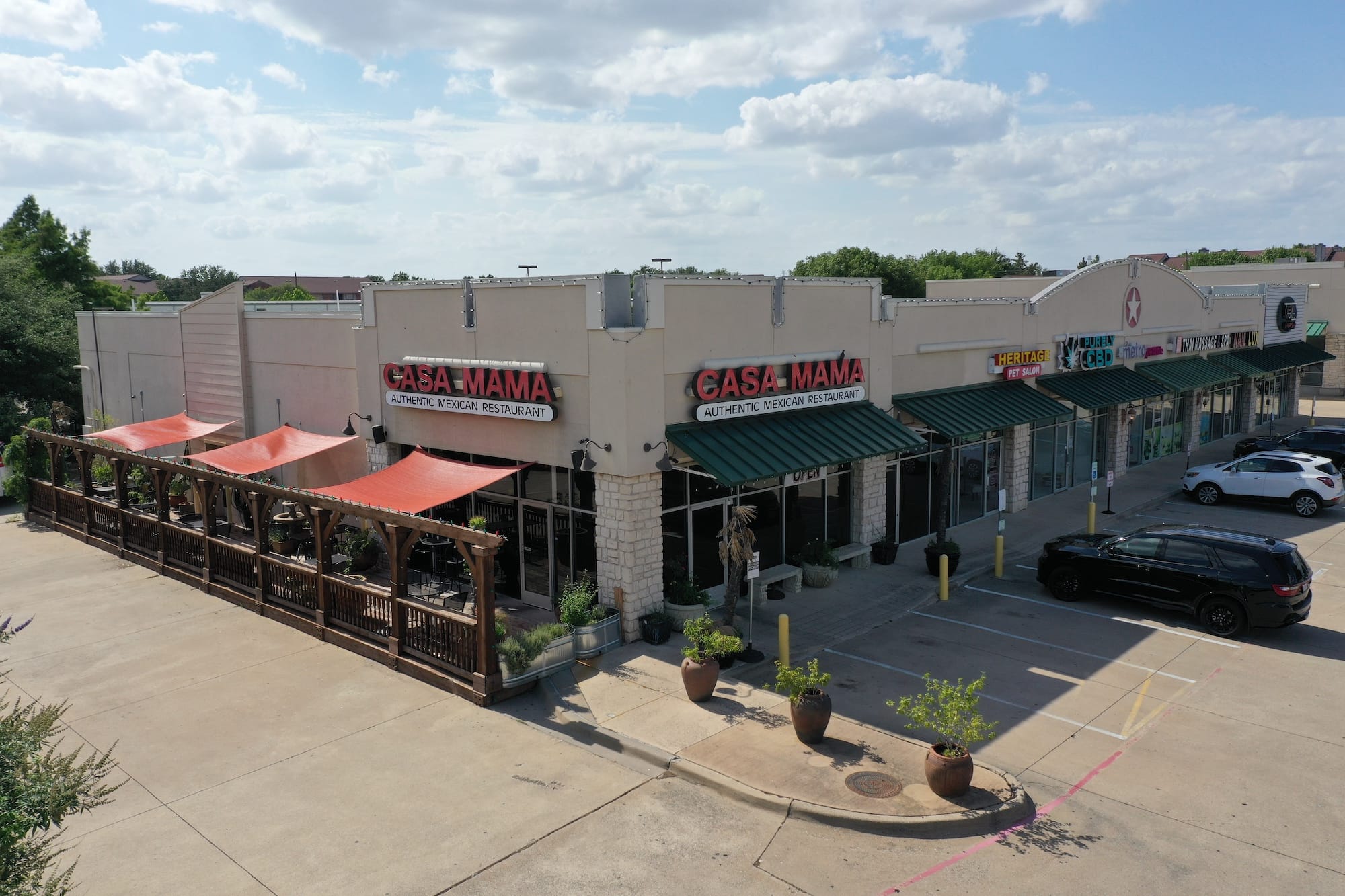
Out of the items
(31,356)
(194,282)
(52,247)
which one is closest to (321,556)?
(31,356)

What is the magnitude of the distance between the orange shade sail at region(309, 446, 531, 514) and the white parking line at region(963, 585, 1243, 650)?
392 inches

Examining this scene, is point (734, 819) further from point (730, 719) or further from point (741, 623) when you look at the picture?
point (741, 623)

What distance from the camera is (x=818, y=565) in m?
20.2

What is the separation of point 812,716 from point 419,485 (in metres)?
9.20

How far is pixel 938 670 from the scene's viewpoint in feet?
51.9

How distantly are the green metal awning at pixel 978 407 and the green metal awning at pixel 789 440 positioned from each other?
1.53 meters

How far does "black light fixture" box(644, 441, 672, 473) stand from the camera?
1678cm

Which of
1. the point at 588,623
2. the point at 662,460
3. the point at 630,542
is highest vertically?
the point at 662,460

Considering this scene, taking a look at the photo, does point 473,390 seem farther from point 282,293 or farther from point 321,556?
point 282,293

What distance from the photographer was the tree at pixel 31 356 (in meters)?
39.0

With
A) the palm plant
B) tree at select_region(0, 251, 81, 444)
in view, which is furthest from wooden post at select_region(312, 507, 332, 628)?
tree at select_region(0, 251, 81, 444)

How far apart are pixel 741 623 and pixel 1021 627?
517 centimetres

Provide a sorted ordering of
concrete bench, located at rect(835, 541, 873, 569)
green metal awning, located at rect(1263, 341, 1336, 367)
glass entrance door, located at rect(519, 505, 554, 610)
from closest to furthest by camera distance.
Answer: glass entrance door, located at rect(519, 505, 554, 610) < concrete bench, located at rect(835, 541, 873, 569) < green metal awning, located at rect(1263, 341, 1336, 367)

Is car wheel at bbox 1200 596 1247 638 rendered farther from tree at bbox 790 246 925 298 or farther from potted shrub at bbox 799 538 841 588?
tree at bbox 790 246 925 298
